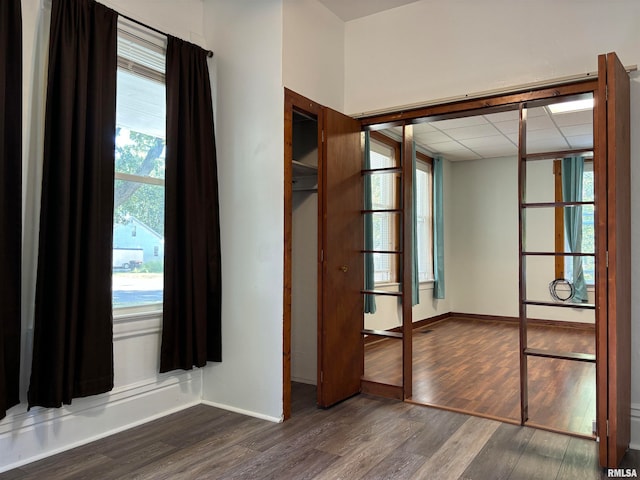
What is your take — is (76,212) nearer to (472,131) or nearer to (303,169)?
(303,169)

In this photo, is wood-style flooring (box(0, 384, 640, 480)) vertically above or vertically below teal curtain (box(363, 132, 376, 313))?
below

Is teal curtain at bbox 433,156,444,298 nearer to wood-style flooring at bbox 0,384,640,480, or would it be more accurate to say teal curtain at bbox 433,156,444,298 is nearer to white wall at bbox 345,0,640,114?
white wall at bbox 345,0,640,114

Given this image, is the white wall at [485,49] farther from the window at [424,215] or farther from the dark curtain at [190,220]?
the window at [424,215]

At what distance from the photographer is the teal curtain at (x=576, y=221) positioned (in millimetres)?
7055

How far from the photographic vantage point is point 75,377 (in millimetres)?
2623

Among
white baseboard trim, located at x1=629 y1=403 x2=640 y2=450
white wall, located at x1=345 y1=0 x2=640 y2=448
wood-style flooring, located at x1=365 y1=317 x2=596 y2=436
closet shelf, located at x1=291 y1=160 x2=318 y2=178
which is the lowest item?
wood-style flooring, located at x1=365 y1=317 x2=596 y2=436

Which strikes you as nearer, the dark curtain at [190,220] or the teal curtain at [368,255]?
the dark curtain at [190,220]

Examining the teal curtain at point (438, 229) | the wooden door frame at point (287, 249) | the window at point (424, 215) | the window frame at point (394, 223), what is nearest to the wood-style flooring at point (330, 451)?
the wooden door frame at point (287, 249)

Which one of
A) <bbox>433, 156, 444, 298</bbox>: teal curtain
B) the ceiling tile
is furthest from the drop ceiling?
<bbox>433, 156, 444, 298</bbox>: teal curtain

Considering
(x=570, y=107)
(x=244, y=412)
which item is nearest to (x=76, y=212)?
(x=244, y=412)

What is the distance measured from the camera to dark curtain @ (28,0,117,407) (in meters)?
2.48

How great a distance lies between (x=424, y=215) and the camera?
7.59m

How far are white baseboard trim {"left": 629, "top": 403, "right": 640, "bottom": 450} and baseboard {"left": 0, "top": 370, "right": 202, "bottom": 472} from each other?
9.41 feet

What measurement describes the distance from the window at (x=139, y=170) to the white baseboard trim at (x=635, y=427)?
3.08m
